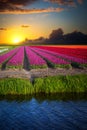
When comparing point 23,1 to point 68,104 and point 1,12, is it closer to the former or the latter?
point 1,12

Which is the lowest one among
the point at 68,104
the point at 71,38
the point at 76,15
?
the point at 68,104

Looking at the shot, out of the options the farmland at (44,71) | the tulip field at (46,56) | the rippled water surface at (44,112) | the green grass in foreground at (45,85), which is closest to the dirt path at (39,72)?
the farmland at (44,71)

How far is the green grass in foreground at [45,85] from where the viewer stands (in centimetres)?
926

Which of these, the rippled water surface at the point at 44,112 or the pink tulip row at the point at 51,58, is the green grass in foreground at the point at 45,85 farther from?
the pink tulip row at the point at 51,58

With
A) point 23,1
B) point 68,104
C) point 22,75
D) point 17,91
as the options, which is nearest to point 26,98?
point 17,91

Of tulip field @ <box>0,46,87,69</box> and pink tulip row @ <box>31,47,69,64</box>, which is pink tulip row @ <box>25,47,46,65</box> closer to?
tulip field @ <box>0,46,87,69</box>

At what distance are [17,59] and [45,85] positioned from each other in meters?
3.28

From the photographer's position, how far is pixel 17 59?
1241 centimetres

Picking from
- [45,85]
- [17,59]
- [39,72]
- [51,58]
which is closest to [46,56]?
[51,58]

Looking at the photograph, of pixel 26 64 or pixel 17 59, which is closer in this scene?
pixel 17 59

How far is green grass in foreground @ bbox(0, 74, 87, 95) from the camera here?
9.26m

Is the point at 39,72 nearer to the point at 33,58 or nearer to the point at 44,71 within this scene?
the point at 44,71

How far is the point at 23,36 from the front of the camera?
11039mm

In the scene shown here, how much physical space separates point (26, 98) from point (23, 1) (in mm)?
3437
